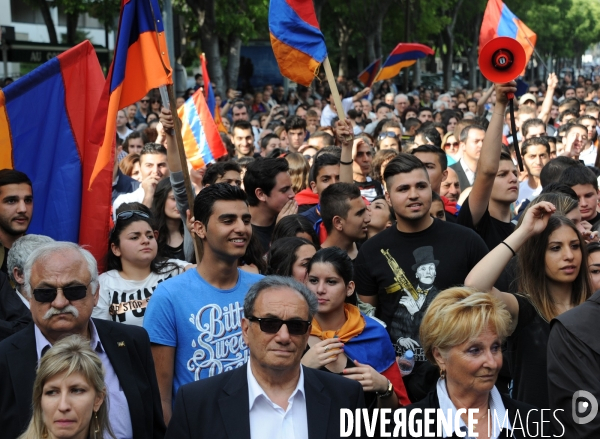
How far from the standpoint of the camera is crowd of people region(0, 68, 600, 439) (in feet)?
12.5

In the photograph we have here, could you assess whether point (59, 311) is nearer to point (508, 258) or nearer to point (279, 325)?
point (279, 325)

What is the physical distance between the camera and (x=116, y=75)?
6715 millimetres

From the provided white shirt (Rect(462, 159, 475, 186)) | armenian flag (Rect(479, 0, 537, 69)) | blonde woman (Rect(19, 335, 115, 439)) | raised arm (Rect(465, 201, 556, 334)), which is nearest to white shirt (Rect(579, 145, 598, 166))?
armenian flag (Rect(479, 0, 537, 69))

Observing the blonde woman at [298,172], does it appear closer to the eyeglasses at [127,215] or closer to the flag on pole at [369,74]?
the eyeglasses at [127,215]

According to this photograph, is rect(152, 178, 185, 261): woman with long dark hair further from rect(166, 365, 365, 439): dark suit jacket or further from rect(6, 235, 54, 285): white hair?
rect(166, 365, 365, 439): dark suit jacket

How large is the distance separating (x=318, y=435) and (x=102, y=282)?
248 cm

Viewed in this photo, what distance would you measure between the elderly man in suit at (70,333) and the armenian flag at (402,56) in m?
14.1

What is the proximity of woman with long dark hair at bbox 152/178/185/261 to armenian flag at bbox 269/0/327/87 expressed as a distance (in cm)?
200

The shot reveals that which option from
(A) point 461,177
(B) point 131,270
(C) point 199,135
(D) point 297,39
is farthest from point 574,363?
(C) point 199,135

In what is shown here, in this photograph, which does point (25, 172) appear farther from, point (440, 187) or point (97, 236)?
point (440, 187)

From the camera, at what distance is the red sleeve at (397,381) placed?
183 inches

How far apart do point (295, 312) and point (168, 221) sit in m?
3.47

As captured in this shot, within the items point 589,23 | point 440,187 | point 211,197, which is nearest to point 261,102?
point 440,187

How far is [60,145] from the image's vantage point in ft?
22.6
